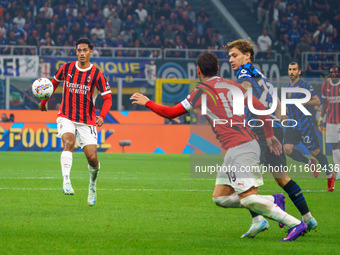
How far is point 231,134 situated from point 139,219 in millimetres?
1975

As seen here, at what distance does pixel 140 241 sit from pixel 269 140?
162 centimetres

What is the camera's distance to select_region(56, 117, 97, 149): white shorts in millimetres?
9141

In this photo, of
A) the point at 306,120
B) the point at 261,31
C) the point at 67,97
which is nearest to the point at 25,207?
the point at 67,97

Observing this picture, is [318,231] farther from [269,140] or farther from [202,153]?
[202,153]

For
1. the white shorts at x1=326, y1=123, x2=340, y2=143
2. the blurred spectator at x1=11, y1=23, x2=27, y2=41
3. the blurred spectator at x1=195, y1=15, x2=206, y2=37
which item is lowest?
the white shorts at x1=326, y1=123, x2=340, y2=143

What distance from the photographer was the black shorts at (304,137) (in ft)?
38.5

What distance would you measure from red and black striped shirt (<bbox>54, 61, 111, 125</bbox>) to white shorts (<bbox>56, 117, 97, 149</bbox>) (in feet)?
0.20

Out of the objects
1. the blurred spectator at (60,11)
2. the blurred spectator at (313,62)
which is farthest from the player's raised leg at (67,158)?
the blurred spectator at (60,11)

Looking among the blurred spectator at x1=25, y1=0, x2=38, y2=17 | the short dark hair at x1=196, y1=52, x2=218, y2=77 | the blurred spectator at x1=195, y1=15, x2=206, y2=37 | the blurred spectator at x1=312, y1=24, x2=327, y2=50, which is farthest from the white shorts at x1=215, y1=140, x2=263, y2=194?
the blurred spectator at x1=312, y1=24, x2=327, y2=50

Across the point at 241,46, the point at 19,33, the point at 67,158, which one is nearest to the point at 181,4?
the point at 19,33

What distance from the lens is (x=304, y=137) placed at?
1177cm

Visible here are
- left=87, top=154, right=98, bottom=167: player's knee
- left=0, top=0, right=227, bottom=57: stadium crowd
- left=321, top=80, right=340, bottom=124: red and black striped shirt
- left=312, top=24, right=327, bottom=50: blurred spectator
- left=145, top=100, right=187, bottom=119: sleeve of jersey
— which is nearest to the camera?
left=145, top=100, right=187, bottom=119: sleeve of jersey

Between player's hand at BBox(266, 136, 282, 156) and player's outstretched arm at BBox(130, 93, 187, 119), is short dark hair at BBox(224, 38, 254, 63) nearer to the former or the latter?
player's hand at BBox(266, 136, 282, 156)

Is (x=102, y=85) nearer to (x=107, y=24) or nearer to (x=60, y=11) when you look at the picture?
(x=107, y=24)
